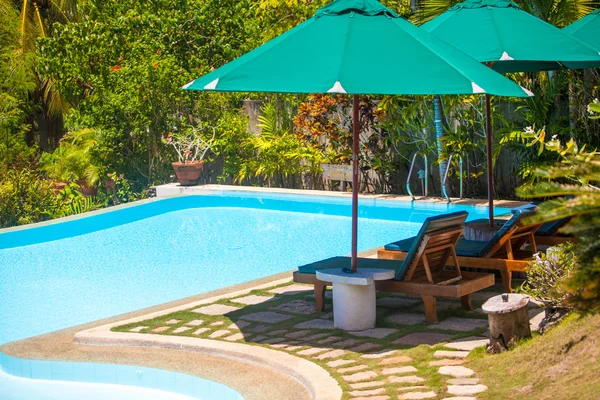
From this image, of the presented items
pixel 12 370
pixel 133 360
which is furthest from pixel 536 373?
pixel 12 370

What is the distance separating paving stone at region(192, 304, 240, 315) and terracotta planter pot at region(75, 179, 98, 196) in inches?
438

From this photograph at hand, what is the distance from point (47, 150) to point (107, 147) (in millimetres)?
5355

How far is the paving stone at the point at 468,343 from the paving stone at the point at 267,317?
1651mm

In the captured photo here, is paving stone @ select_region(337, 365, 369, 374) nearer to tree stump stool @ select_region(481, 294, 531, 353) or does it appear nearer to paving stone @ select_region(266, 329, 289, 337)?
tree stump stool @ select_region(481, 294, 531, 353)

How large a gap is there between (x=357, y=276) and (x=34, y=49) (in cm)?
1632

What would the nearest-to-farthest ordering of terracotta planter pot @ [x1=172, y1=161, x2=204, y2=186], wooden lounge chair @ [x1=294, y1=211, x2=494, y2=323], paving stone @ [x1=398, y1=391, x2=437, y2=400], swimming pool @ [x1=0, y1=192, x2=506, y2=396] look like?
paving stone @ [x1=398, y1=391, x2=437, y2=400], wooden lounge chair @ [x1=294, y1=211, x2=494, y2=323], swimming pool @ [x1=0, y1=192, x2=506, y2=396], terracotta planter pot @ [x1=172, y1=161, x2=204, y2=186]

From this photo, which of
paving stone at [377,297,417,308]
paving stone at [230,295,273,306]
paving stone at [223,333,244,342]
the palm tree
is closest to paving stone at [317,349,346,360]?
paving stone at [223,333,244,342]

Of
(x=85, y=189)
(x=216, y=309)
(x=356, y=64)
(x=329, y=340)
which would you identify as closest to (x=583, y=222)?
(x=356, y=64)

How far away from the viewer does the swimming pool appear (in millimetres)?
10109

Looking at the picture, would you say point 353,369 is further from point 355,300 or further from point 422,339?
point 355,300

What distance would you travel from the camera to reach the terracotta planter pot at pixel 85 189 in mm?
18734

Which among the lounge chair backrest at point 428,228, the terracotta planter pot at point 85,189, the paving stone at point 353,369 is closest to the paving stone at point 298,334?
the lounge chair backrest at point 428,228

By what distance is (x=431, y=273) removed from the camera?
760cm

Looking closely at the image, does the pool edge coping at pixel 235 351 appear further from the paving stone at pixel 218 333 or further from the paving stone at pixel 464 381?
the paving stone at pixel 464 381
